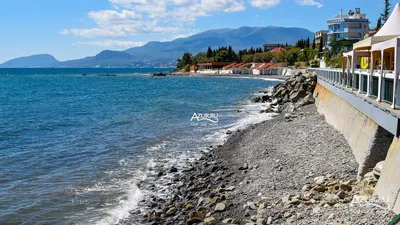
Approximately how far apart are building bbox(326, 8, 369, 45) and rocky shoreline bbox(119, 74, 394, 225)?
85635 millimetres

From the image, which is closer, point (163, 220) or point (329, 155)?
point (163, 220)

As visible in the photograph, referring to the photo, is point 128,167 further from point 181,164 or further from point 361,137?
point 361,137

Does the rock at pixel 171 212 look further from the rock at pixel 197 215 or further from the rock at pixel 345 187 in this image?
the rock at pixel 345 187

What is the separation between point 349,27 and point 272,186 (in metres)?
95.5

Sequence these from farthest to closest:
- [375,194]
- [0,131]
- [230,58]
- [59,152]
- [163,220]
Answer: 1. [230,58]
2. [0,131]
3. [59,152]
4. [163,220]
5. [375,194]

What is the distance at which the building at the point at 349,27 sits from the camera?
97.6 meters

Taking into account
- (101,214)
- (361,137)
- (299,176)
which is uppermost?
(361,137)

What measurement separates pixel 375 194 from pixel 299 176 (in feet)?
11.8

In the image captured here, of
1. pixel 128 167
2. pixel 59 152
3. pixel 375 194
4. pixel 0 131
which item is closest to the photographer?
pixel 375 194

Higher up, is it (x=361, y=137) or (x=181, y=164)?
(x=361, y=137)

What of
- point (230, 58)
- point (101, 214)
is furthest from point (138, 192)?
point (230, 58)

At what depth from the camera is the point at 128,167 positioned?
18156 millimetres

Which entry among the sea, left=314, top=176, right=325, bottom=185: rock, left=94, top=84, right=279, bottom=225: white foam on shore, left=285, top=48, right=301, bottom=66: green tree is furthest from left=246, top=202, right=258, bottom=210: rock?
left=285, top=48, right=301, bottom=66: green tree

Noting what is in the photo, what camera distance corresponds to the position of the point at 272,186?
491 inches
